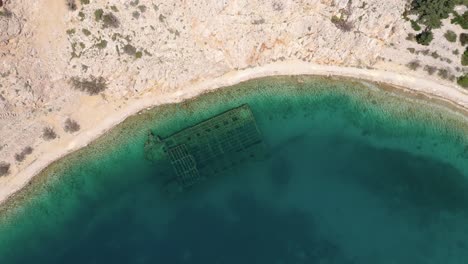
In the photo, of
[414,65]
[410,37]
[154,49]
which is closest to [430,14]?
[410,37]

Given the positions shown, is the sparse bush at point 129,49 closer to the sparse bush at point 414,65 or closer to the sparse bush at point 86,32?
the sparse bush at point 86,32

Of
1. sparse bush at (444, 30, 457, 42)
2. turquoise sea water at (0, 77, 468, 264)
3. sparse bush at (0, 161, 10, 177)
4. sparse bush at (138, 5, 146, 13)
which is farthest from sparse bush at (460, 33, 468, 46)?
sparse bush at (0, 161, 10, 177)

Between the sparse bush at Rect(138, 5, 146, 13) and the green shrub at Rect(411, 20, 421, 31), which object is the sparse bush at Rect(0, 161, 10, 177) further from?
the green shrub at Rect(411, 20, 421, 31)

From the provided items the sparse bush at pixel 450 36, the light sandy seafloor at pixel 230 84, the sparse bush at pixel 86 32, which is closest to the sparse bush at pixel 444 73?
the light sandy seafloor at pixel 230 84

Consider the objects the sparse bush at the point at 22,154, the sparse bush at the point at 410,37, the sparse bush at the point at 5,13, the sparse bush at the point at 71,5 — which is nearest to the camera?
the sparse bush at the point at 5,13

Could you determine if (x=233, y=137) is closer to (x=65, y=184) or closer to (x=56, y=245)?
(x=65, y=184)

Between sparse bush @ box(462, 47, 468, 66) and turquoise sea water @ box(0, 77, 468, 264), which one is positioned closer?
turquoise sea water @ box(0, 77, 468, 264)

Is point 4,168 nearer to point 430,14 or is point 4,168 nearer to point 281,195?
point 281,195
